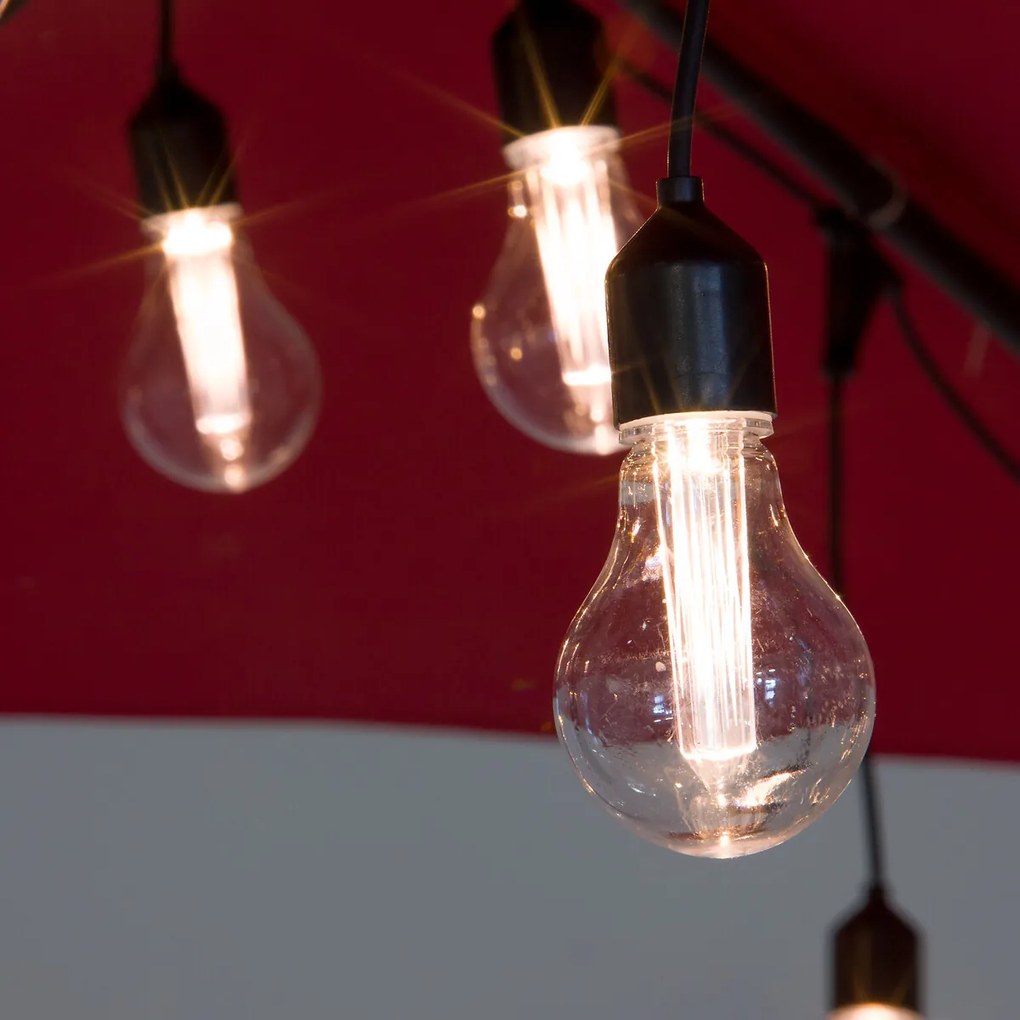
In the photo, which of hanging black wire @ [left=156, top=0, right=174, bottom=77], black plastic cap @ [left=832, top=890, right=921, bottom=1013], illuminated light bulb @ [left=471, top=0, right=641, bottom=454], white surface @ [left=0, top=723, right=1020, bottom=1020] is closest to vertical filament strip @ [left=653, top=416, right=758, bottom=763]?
illuminated light bulb @ [left=471, top=0, right=641, bottom=454]

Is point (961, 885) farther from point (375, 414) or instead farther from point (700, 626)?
point (700, 626)

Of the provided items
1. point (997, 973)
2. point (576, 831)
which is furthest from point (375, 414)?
point (997, 973)

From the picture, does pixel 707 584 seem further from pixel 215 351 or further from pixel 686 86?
pixel 215 351

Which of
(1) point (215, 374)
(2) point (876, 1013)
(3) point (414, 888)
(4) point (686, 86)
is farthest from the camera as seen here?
(3) point (414, 888)

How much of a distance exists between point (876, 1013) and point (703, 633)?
542 mm

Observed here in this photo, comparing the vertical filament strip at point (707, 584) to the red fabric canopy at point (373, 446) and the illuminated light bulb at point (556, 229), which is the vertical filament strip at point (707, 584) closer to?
the illuminated light bulb at point (556, 229)

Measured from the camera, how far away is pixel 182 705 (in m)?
1.06

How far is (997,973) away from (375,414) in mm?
900

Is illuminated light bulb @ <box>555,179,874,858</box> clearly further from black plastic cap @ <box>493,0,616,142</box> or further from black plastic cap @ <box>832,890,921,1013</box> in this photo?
black plastic cap @ <box>832,890,921,1013</box>

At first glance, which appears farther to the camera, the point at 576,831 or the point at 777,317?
the point at 576,831

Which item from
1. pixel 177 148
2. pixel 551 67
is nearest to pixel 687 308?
pixel 551 67

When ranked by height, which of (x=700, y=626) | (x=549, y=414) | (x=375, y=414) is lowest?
(x=700, y=626)

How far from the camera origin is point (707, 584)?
0.36 m

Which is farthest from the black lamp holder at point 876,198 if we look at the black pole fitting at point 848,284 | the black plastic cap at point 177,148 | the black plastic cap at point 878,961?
the black plastic cap at point 878,961
